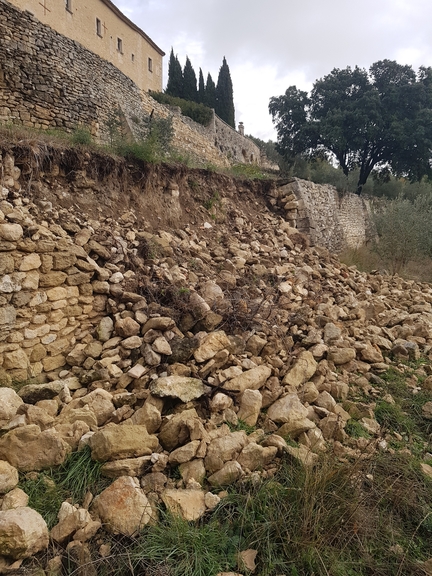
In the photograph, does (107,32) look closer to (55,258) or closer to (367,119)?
(367,119)

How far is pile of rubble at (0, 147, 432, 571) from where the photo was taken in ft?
7.30

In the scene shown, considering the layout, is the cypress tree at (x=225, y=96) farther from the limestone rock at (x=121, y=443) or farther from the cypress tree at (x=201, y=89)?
the limestone rock at (x=121, y=443)


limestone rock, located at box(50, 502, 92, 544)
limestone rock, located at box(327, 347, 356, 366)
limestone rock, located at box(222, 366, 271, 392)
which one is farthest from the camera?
limestone rock, located at box(327, 347, 356, 366)

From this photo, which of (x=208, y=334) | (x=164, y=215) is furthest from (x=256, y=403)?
(x=164, y=215)

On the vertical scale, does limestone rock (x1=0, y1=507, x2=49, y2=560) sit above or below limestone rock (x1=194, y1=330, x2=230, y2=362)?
below

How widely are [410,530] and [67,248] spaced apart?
12.1 ft

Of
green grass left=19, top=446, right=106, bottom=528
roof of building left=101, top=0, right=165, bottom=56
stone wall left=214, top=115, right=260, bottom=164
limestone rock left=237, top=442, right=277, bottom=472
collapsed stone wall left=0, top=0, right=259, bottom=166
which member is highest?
roof of building left=101, top=0, right=165, bottom=56

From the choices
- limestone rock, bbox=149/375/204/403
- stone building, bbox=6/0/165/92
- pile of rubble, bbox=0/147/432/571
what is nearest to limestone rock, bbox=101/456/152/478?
pile of rubble, bbox=0/147/432/571

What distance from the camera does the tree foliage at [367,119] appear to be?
17.6m

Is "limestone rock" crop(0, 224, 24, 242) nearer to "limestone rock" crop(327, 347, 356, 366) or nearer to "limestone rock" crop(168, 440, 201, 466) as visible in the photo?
"limestone rock" crop(168, 440, 201, 466)

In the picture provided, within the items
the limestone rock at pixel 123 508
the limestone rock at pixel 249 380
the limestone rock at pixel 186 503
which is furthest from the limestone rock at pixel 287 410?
the limestone rock at pixel 123 508

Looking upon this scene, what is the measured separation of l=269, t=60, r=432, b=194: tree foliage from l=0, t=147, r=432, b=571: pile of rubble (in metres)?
15.6

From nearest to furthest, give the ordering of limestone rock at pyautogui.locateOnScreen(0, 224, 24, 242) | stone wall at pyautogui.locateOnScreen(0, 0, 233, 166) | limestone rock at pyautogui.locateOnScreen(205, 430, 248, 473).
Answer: limestone rock at pyautogui.locateOnScreen(205, 430, 248, 473) < limestone rock at pyautogui.locateOnScreen(0, 224, 24, 242) < stone wall at pyautogui.locateOnScreen(0, 0, 233, 166)

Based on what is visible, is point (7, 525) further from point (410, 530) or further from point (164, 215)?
point (164, 215)
